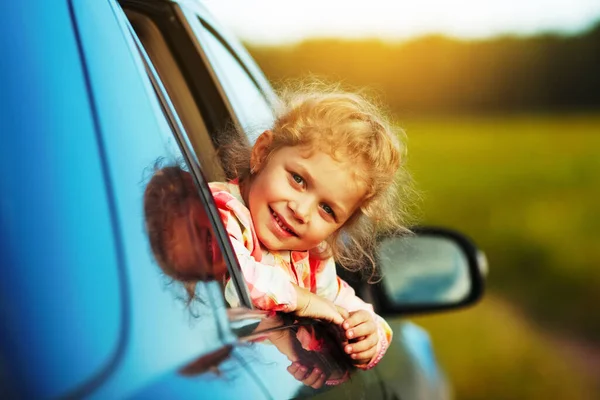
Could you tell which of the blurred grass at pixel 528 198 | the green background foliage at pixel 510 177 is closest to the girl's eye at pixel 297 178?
the green background foliage at pixel 510 177

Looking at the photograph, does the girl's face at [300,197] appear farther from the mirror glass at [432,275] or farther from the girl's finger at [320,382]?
the mirror glass at [432,275]

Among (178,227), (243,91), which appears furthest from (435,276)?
(178,227)

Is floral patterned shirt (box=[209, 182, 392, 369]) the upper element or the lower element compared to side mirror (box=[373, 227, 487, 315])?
upper

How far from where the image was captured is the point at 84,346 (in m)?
1.20

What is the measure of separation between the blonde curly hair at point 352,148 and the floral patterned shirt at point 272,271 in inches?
2.5

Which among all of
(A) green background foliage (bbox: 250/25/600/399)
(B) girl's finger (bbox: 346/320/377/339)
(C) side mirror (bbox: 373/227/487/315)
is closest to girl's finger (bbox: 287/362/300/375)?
(B) girl's finger (bbox: 346/320/377/339)

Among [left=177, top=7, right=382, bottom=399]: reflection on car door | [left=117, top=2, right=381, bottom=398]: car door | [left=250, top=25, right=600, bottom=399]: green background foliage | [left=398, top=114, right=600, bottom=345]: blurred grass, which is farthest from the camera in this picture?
[left=398, top=114, right=600, bottom=345]: blurred grass

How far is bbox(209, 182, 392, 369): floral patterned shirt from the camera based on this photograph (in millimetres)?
1960

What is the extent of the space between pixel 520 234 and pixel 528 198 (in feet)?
8.68

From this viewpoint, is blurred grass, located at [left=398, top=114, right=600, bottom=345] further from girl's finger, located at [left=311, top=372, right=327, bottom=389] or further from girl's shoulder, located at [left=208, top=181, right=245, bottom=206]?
girl's finger, located at [left=311, top=372, right=327, bottom=389]

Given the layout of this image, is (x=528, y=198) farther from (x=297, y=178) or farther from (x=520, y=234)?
(x=297, y=178)

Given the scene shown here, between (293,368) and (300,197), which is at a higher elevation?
(300,197)

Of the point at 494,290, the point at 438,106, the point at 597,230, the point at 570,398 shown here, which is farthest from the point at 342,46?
the point at 570,398

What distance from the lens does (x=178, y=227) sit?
151 cm
